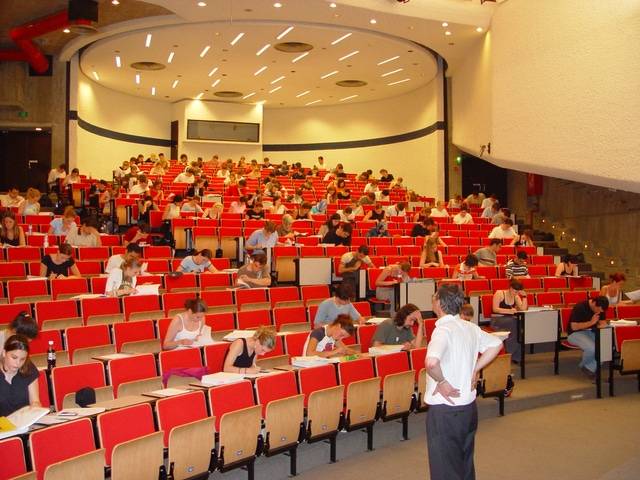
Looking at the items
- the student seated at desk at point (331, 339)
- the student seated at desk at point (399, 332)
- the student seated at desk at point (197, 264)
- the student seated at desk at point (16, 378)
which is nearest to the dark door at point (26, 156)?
the student seated at desk at point (197, 264)

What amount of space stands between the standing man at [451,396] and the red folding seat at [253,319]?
437 cm

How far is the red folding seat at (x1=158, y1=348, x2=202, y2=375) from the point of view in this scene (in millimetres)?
6090

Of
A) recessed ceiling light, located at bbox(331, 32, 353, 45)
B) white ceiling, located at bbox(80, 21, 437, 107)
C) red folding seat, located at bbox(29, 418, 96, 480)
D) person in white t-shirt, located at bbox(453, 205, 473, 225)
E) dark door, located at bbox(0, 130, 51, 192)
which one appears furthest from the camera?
dark door, located at bbox(0, 130, 51, 192)

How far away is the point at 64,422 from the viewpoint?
14.3 feet

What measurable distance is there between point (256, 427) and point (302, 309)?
3285mm

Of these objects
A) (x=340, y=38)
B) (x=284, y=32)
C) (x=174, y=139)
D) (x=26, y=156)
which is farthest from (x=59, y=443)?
(x=174, y=139)

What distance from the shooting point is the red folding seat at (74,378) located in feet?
17.4

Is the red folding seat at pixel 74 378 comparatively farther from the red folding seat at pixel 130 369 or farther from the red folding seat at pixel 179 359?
the red folding seat at pixel 179 359

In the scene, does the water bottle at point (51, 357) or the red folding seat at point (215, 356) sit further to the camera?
the red folding seat at point (215, 356)

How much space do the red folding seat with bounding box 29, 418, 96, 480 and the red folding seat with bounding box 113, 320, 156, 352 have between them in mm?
2449

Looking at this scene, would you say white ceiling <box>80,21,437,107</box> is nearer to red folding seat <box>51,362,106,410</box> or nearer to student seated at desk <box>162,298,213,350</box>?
student seated at desk <box>162,298,213,350</box>

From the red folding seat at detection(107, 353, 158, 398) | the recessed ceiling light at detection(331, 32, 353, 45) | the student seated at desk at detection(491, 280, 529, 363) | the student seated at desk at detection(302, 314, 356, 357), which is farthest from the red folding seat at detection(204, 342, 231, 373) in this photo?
the recessed ceiling light at detection(331, 32, 353, 45)

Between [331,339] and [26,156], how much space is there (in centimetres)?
1790

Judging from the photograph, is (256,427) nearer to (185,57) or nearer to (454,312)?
(454,312)
